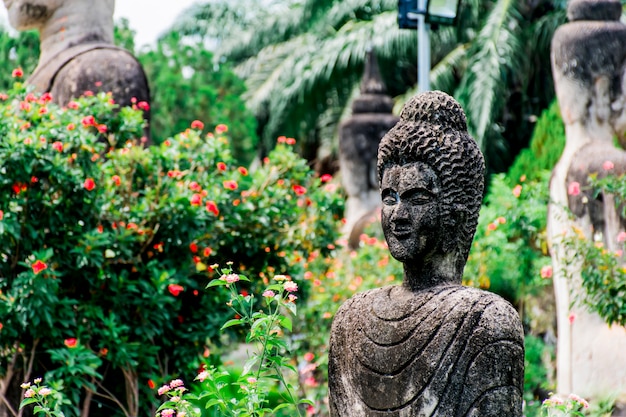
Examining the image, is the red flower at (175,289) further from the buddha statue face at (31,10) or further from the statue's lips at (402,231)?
the statue's lips at (402,231)

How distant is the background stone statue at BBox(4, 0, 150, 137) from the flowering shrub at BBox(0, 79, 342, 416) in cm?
25

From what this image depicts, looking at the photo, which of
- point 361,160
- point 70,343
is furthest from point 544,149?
point 70,343

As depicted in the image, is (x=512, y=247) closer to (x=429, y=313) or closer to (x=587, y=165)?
(x=587, y=165)

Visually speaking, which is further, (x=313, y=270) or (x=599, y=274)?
(x=313, y=270)

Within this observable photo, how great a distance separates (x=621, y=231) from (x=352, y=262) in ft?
8.74

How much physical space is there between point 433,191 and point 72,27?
4.73m

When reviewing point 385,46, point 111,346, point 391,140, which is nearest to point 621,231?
point 111,346

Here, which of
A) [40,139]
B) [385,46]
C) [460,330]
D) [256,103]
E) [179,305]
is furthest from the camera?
[256,103]

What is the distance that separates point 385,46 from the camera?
17.2 metres

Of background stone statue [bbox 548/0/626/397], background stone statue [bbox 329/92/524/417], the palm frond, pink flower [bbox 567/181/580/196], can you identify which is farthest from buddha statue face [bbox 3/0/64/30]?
the palm frond

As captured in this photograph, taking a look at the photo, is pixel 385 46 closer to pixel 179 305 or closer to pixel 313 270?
pixel 313 270

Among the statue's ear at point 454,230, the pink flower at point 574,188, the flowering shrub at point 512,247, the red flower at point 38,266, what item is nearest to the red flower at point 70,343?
the red flower at point 38,266

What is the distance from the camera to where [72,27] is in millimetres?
7910

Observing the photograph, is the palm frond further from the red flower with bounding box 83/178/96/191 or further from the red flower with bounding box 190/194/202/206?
the red flower with bounding box 83/178/96/191
